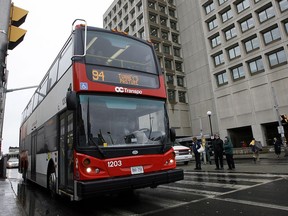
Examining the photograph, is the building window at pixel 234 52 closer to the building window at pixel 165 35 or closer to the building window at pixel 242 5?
the building window at pixel 242 5

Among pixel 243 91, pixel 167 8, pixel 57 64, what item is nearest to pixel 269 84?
pixel 243 91

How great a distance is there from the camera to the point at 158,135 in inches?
266

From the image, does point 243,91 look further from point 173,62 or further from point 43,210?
point 43,210

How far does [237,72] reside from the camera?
3850cm

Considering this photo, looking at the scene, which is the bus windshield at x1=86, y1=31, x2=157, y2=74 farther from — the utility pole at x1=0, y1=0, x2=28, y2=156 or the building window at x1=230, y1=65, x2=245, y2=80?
the building window at x1=230, y1=65, x2=245, y2=80

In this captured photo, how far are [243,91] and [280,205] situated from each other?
113ft

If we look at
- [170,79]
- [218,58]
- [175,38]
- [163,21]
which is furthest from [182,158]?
[163,21]

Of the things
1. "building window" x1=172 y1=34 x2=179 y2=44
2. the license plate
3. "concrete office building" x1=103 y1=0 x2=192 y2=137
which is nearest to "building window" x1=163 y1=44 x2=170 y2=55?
"concrete office building" x1=103 y1=0 x2=192 y2=137

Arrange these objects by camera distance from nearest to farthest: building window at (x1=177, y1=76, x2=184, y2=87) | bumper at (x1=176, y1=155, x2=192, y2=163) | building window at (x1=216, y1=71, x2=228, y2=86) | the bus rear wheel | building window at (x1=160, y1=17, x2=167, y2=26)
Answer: the bus rear wheel → bumper at (x1=176, y1=155, x2=192, y2=163) → building window at (x1=216, y1=71, x2=228, y2=86) → building window at (x1=177, y1=76, x2=184, y2=87) → building window at (x1=160, y1=17, x2=167, y2=26)

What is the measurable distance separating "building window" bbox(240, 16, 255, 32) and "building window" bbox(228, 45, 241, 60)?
2759mm

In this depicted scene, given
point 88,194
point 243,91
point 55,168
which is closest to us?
point 88,194

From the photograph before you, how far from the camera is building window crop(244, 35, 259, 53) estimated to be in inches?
1407

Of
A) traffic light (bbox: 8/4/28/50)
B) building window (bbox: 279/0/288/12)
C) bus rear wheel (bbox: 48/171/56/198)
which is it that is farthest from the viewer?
building window (bbox: 279/0/288/12)

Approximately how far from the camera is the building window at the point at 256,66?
35.3 m
